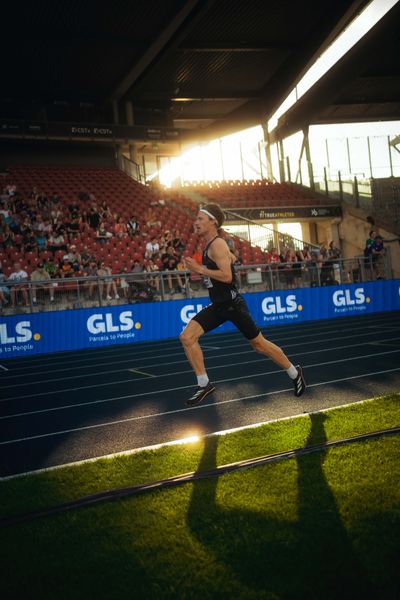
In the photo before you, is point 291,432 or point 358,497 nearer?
point 358,497

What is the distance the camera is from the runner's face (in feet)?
19.1

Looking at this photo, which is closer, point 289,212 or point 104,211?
point 104,211

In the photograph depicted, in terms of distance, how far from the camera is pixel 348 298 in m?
18.7

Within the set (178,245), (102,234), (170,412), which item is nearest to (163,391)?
(170,412)

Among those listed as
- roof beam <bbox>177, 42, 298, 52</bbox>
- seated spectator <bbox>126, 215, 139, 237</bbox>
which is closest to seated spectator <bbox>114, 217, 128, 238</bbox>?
seated spectator <bbox>126, 215, 139, 237</bbox>

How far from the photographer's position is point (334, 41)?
28.5 meters

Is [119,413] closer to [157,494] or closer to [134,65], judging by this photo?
[157,494]

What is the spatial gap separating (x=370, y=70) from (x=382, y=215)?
8.74 meters

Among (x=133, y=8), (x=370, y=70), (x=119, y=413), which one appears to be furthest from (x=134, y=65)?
(x=119, y=413)

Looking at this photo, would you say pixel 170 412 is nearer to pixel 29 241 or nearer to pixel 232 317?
pixel 232 317

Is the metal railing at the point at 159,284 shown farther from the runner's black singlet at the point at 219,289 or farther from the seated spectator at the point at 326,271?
the runner's black singlet at the point at 219,289

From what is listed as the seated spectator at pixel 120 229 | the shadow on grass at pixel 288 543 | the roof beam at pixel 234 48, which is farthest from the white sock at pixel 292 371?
the roof beam at pixel 234 48

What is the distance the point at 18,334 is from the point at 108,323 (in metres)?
2.54

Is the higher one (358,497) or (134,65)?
(134,65)
